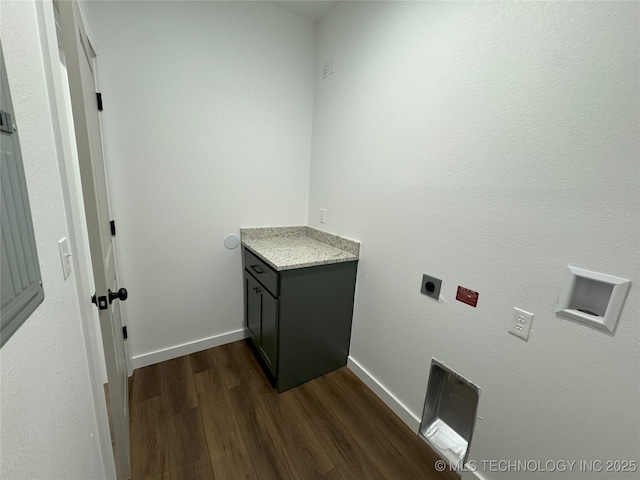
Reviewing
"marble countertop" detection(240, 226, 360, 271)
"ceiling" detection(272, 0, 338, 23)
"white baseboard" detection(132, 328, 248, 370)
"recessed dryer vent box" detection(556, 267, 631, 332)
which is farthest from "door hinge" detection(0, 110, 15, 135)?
"ceiling" detection(272, 0, 338, 23)

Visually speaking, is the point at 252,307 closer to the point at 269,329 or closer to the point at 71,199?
the point at 269,329

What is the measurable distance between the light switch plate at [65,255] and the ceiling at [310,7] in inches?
81.0

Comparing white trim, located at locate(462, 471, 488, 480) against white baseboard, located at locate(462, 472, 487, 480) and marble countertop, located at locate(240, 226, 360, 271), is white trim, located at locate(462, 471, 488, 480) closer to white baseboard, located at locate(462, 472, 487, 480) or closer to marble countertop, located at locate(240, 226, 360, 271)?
white baseboard, located at locate(462, 472, 487, 480)

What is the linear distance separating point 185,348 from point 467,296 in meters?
2.02

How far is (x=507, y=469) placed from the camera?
1152mm

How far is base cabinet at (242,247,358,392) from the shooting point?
1656 millimetres

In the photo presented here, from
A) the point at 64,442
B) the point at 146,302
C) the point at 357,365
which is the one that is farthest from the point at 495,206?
the point at 146,302

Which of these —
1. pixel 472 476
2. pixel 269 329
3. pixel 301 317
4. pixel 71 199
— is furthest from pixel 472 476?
pixel 71 199

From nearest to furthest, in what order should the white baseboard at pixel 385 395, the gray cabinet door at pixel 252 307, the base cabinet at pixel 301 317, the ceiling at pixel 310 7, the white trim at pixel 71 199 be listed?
1. the white trim at pixel 71 199
2. the white baseboard at pixel 385 395
3. the base cabinet at pixel 301 317
4. the ceiling at pixel 310 7
5. the gray cabinet door at pixel 252 307

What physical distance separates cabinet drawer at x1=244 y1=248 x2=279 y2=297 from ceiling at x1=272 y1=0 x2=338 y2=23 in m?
1.79

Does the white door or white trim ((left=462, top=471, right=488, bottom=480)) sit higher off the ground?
the white door

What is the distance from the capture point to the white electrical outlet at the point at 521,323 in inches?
40.6

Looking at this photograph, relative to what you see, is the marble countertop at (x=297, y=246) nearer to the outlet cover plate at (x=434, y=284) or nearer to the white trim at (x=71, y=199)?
the outlet cover plate at (x=434, y=284)

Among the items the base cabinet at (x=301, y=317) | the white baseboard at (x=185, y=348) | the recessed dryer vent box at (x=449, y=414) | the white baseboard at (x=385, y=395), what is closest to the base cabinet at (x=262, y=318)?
the base cabinet at (x=301, y=317)
